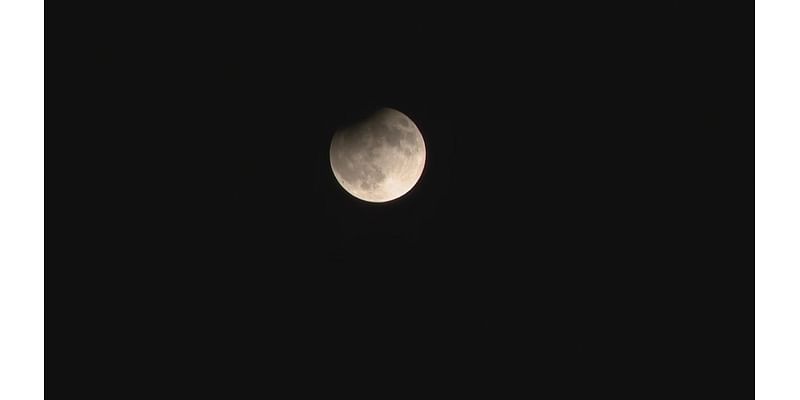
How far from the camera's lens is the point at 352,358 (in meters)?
2.49

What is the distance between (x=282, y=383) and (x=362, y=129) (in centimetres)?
145

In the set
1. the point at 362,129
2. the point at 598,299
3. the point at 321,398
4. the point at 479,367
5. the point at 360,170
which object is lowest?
the point at 321,398

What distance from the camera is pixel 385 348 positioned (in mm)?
2504

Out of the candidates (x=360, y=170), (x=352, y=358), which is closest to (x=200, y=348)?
(x=352, y=358)

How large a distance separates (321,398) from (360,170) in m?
1.28

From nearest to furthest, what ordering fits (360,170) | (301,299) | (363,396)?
(360,170) < (363,396) < (301,299)

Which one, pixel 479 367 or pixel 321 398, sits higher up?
pixel 479 367

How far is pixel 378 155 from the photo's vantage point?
81.5 inches

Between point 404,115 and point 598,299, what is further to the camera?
point 598,299

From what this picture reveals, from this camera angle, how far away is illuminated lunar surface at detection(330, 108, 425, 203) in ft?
6.82

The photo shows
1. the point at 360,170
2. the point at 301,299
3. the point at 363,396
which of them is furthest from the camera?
the point at 301,299

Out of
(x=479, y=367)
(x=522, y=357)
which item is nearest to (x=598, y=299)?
(x=522, y=357)

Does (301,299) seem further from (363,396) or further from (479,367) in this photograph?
(479,367)

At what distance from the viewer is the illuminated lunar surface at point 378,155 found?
2.08 m
